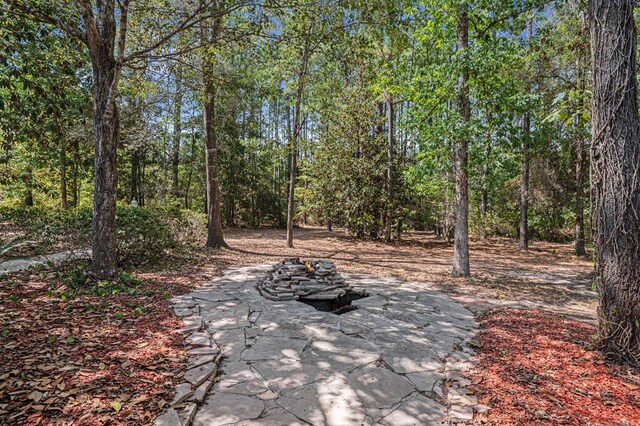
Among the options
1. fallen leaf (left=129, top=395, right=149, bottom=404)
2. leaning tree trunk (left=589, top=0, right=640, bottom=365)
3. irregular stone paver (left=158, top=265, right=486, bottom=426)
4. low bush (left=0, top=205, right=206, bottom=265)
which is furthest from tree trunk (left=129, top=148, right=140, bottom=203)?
leaning tree trunk (left=589, top=0, right=640, bottom=365)

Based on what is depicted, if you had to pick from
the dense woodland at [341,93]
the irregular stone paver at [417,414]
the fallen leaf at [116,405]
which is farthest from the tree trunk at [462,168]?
the fallen leaf at [116,405]

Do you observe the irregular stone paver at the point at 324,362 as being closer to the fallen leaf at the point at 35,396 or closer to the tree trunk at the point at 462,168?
the fallen leaf at the point at 35,396

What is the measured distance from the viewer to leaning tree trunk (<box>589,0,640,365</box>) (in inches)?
101

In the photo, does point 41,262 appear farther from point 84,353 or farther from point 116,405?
point 116,405

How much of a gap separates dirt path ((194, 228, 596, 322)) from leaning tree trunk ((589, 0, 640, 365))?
1.86m

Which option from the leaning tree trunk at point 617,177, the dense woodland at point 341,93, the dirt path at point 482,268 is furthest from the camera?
the dirt path at point 482,268

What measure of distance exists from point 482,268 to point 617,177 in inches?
228

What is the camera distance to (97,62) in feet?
→ 14.6

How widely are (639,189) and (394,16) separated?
Result: 14.8 ft

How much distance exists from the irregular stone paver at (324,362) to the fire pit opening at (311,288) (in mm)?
268

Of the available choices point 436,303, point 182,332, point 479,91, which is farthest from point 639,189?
point 182,332

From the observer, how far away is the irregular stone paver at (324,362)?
209 cm

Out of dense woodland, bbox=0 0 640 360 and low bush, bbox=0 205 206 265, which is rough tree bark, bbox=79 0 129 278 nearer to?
dense woodland, bbox=0 0 640 360

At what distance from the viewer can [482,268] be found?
311 inches
